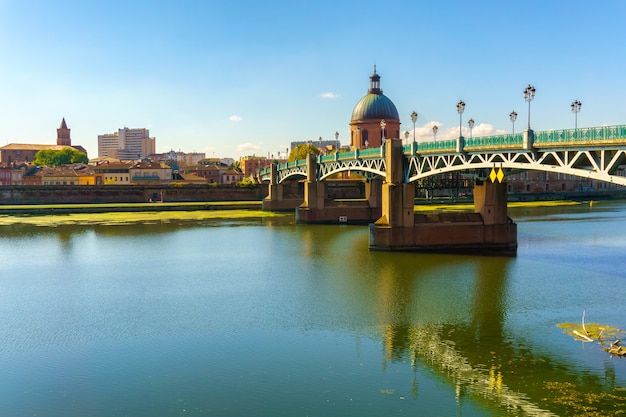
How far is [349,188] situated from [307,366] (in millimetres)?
113917

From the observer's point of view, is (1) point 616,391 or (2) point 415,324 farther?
(2) point 415,324

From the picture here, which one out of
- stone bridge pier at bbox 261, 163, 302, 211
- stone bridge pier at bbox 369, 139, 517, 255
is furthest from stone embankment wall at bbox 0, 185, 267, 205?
stone bridge pier at bbox 369, 139, 517, 255

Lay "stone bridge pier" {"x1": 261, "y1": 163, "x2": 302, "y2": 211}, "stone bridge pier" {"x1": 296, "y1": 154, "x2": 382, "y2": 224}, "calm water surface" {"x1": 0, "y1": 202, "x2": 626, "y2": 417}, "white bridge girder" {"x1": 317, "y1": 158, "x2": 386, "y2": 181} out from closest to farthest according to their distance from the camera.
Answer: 1. "calm water surface" {"x1": 0, "y1": 202, "x2": 626, "y2": 417}
2. "white bridge girder" {"x1": 317, "y1": 158, "x2": 386, "y2": 181}
3. "stone bridge pier" {"x1": 296, "y1": 154, "x2": 382, "y2": 224}
4. "stone bridge pier" {"x1": 261, "y1": 163, "x2": 302, "y2": 211}

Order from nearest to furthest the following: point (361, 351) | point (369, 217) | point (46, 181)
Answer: point (361, 351) → point (369, 217) → point (46, 181)

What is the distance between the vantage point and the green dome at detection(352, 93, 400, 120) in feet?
495

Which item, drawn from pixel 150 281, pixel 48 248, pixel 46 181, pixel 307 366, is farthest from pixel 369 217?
pixel 46 181

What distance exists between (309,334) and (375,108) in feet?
419

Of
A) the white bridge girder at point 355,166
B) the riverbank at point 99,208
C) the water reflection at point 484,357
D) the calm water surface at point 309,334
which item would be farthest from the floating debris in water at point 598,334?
the riverbank at point 99,208

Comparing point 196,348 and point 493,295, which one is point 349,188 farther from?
point 196,348

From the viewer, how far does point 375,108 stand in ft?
497

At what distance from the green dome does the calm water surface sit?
10004 cm

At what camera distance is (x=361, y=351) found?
25531 mm

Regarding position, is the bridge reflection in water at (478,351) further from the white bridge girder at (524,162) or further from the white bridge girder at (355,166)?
the white bridge girder at (355,166)

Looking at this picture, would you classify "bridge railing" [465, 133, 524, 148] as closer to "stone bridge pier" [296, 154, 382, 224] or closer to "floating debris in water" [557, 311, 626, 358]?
"floating debris in water" [557, 311, 626, 358]
